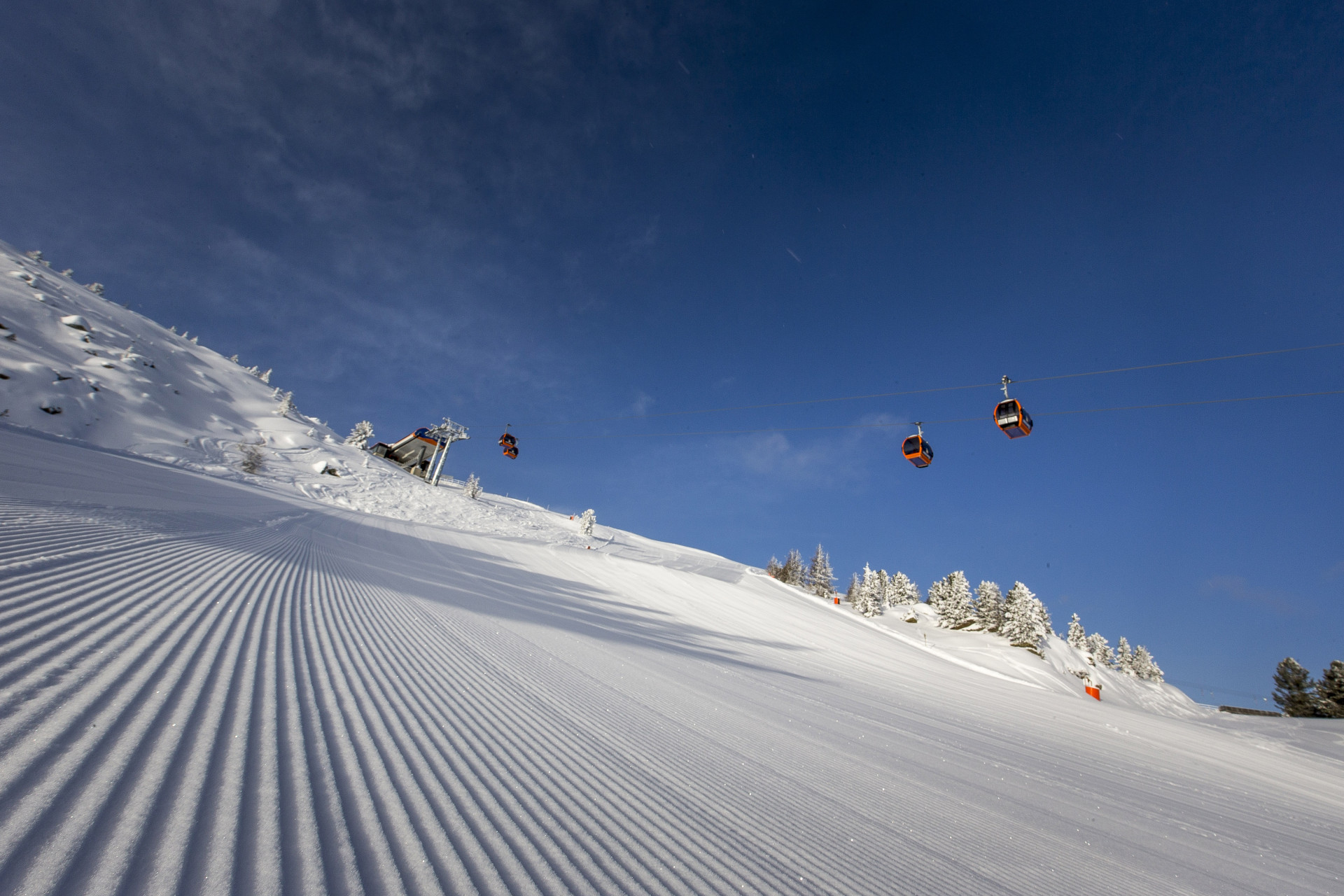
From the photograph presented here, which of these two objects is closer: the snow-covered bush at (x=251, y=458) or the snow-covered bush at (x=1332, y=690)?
the snow-covered bush at (x=1332, y=690)

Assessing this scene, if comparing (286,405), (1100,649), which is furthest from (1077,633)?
(286,405)

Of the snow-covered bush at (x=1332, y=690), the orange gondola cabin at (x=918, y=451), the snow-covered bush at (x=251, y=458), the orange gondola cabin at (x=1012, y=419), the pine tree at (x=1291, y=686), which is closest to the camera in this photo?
the orange gondola cabin at (x=1012, y=419)

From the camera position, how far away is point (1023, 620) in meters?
34.5

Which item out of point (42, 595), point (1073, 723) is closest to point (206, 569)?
point (42, 595)

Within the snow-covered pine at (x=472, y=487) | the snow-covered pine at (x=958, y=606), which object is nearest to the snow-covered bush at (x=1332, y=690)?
the snow-covered pine at (x=958, y=606)

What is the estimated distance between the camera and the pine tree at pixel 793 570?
55969mm

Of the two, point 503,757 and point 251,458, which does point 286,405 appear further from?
point 503,757

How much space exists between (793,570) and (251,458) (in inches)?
2029

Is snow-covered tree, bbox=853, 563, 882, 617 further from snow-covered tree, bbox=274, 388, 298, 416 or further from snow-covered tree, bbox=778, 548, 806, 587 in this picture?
snow-covered tree, bbox=274, 388, 298, 416

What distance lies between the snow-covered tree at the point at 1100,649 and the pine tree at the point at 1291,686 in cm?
1944

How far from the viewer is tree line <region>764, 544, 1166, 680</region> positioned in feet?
117

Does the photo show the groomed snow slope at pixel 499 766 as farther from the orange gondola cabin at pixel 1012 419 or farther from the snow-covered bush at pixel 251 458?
the snow-covered bush at pixel 251 458

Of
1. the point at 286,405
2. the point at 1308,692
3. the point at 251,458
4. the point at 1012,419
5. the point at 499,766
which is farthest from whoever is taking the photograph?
the point at 286,405

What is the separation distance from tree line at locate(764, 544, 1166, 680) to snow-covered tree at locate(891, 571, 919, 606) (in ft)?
0.23
